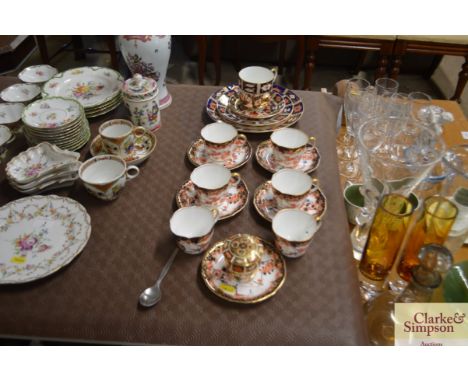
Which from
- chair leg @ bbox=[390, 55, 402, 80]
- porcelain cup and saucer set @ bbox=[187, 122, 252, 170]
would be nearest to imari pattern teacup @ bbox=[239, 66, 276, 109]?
porcelain cup and saucer set @ bbox=[187, 122, 252, 170]

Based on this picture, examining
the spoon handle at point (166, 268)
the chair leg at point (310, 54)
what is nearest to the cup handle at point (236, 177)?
the spoon handle at point (166, 268)

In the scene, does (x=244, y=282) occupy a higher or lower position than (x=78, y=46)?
higher

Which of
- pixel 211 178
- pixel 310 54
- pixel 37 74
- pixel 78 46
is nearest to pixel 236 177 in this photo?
pixel 211 178

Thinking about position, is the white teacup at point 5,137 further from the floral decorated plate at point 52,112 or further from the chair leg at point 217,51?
the chair leg at point 217,51

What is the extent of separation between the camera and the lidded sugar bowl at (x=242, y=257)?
0.69 meters

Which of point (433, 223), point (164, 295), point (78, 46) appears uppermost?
point (433, 223)

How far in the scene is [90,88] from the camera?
1140 millimetres

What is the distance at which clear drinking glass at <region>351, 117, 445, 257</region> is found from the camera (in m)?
0.82

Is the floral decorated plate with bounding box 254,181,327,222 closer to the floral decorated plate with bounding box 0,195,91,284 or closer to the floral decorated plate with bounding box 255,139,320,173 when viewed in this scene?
the floral decorated plate with bounding box 255,139,320,173

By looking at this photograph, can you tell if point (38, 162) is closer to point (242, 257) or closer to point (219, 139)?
point (219, 139)

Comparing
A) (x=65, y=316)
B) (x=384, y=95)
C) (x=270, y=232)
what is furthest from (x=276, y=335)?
(x=384, y=95)

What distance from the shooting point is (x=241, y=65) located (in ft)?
8.46

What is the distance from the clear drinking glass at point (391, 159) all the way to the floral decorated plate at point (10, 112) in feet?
2.83

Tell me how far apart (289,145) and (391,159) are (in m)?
0.24
